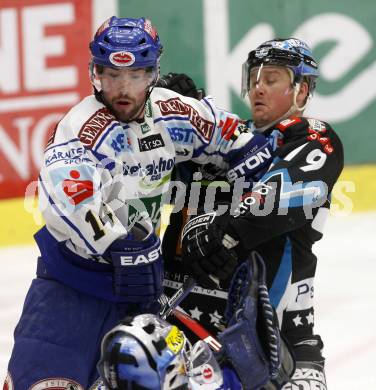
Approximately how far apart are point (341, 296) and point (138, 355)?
10.4 feet

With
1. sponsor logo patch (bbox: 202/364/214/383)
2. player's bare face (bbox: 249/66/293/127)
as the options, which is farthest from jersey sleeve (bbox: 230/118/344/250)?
sponsor logo patch (bbox: 202/364/214/383)

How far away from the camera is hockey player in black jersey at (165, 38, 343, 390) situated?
4.12 m

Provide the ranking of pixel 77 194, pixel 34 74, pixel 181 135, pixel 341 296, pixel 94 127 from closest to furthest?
pixel 77 194 < pixel 94 127 < pixel 181 135 < pixel 341 296 < pixel 34 74

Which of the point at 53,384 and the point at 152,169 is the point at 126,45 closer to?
the point at 152,169

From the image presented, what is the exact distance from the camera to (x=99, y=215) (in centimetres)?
390

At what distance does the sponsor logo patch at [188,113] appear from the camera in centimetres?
423

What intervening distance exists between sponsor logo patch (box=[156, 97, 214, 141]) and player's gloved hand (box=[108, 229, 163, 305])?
0.45m

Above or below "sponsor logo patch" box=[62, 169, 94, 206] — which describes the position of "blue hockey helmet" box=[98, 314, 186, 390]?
below

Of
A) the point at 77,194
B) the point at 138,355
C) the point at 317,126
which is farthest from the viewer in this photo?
the point at 317,126

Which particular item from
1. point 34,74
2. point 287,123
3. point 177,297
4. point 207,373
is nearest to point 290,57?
point 287,123

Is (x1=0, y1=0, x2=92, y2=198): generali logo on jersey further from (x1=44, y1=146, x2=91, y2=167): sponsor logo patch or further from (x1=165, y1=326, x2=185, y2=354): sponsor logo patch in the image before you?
(x1=165, y1=326, x2=185, y2=354): sponsor logo patch

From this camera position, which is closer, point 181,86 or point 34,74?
point 181,86

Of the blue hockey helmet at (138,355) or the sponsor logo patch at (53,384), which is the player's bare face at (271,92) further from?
the blue hockey helmet at (138,355)

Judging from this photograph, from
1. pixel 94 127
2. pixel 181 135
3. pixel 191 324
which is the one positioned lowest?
pixel 191 324
